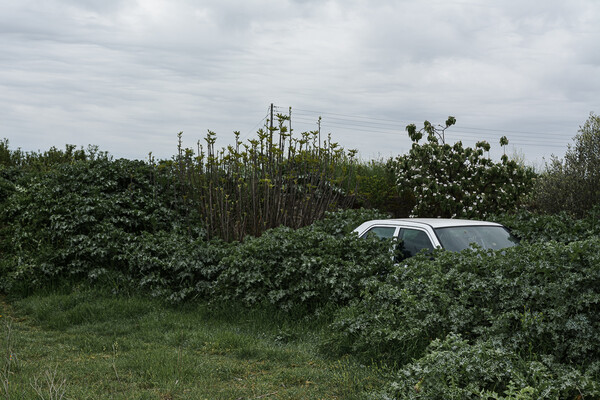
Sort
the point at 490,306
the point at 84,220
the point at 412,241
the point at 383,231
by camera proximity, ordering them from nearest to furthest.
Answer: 1. the point at 490,306
2. the point at 412,241
3. the point at 383,231
4. the point at 84,220

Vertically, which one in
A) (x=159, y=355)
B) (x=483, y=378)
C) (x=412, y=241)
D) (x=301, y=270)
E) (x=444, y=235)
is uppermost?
(x=444, y=235)

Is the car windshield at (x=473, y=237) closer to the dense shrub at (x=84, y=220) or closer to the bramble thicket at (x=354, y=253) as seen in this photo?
the bramble thicket at (x=354, y=253)

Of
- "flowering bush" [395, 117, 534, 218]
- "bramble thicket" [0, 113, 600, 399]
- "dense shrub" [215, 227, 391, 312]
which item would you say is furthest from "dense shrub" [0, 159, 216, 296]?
"flowering bush" [395, 117, 534, 218]

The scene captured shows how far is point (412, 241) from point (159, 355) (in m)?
3.96

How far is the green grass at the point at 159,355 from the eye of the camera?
5305 millimetres

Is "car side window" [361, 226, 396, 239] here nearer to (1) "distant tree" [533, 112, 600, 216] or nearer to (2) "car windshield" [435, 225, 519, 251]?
(2) "car windshield" [435, 225, 519, 251]

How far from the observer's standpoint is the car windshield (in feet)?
25.3

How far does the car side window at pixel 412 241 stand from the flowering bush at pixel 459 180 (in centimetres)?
647

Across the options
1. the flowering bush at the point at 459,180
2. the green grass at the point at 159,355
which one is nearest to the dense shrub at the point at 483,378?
the green grass at the point at 159,355

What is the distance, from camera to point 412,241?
26.7ft

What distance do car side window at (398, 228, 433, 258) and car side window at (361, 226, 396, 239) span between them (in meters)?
0.20

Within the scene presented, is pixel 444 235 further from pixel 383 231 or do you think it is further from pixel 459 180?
pixel 459 180

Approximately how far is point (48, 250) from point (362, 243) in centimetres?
644

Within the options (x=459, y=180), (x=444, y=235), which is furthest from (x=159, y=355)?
(x=459, y=180)
